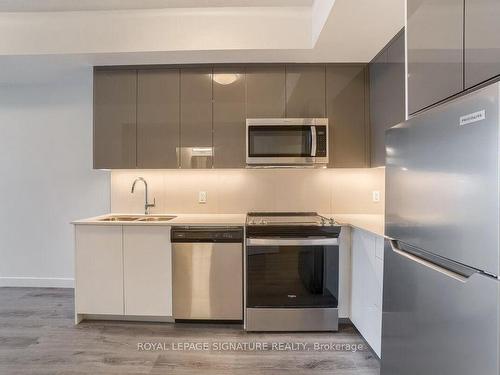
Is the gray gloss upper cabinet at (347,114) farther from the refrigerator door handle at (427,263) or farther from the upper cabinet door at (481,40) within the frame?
the upper cabinet door at (481,40)

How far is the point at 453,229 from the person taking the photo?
85 cm

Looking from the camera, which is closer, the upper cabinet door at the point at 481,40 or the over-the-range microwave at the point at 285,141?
the upper cabinet door at the point at 481,40

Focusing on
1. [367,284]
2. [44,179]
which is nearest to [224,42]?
[367,284]

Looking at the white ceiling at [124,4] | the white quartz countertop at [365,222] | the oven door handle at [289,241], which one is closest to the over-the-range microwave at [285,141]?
the white quartz countertop at [365,222]

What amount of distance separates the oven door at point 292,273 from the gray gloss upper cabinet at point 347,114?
0.85m

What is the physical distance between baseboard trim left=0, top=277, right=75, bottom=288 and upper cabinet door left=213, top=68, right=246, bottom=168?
235 cm

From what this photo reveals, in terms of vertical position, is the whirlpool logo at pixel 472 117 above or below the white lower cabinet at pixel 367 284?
above

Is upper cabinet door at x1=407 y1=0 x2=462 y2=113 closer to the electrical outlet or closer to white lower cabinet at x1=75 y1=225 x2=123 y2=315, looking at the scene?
the electrical outlet

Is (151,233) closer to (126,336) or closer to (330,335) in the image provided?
(126,336)

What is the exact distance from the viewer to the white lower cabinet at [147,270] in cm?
244

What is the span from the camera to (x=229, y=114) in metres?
2.70

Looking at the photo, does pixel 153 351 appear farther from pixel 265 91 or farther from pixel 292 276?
pixel 265 91

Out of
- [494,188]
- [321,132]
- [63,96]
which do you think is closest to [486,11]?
[494,188]

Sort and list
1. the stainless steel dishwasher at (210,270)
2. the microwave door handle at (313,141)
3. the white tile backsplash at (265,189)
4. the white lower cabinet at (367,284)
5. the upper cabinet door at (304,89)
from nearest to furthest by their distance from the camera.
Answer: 1. the white lower cabinet at (367,284)
2. the stainless steel dishwasher at (210,270)
3. the microwave door handle at (313,141)
4. the upper cabinet door at (304,89)
5. the white tile backsplash at (265,189)
